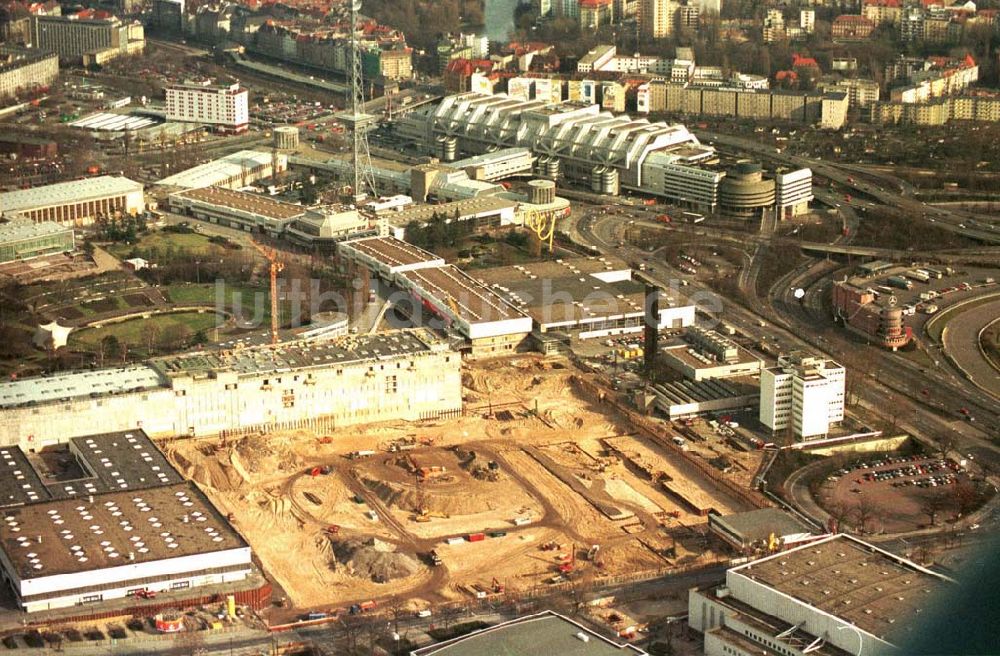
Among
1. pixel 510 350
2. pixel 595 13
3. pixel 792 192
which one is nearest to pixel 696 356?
pixel 510 350

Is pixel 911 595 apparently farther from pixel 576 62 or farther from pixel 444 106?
pixel 576 62

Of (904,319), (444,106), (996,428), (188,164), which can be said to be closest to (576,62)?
(444,106)

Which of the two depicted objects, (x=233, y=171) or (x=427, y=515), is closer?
(x=427, y=515)

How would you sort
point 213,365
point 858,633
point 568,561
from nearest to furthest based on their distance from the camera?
point 858,633 → point 568,561 → point 213,365

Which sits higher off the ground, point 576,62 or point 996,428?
point 576,62

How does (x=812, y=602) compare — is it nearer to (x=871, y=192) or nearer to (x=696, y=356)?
(x=696, y=356)

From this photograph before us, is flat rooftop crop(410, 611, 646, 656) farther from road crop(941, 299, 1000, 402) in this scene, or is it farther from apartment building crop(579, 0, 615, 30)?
apartment building crop(579, 0, 615, 30)
